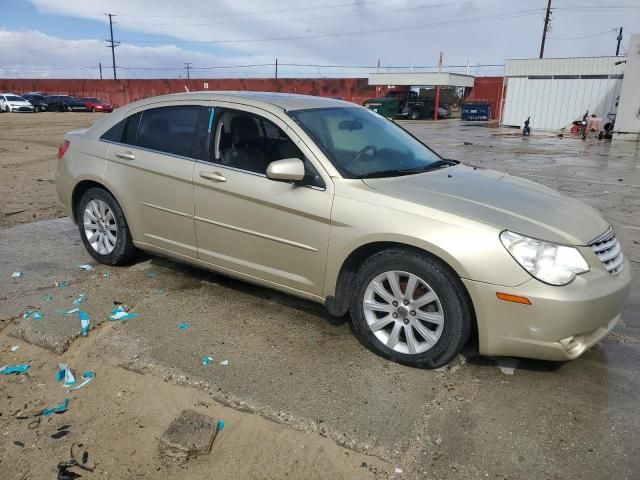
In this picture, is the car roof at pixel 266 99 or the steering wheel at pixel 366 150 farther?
the car roof at pixel 266 99

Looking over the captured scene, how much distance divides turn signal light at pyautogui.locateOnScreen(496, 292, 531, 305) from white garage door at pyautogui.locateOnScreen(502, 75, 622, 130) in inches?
1189

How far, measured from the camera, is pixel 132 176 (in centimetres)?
448

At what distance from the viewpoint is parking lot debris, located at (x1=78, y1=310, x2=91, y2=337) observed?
145 inches

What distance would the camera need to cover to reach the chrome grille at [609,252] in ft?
10.2

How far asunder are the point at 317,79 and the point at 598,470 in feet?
169

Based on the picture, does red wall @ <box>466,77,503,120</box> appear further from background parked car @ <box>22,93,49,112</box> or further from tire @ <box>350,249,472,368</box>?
tire @ <box>350,249,472,368</box>

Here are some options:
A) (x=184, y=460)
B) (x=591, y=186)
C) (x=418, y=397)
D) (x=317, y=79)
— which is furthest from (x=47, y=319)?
(x=317, y=79)

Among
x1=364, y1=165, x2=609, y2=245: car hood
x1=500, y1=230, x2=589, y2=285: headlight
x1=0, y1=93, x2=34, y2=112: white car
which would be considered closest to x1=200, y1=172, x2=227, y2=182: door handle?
x1=364, y1=165, x2=609, y2=245: car hood

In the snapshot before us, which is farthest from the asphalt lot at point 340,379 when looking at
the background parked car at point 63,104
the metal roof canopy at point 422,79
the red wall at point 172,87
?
the red wall at point 172,87

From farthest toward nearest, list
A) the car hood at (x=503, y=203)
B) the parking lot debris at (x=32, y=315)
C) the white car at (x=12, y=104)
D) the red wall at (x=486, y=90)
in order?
the red wall at (x=486, y=90) < the white car at (x=12, y=104) < the parking lot debris at (x=32, y=315) < the car hood at (x=503, y=203)

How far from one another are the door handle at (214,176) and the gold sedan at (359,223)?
26 mm

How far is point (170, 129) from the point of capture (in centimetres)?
436

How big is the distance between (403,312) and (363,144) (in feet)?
4.60

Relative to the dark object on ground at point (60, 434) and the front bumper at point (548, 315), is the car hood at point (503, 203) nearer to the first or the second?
the front bumper at point (548, 315)
